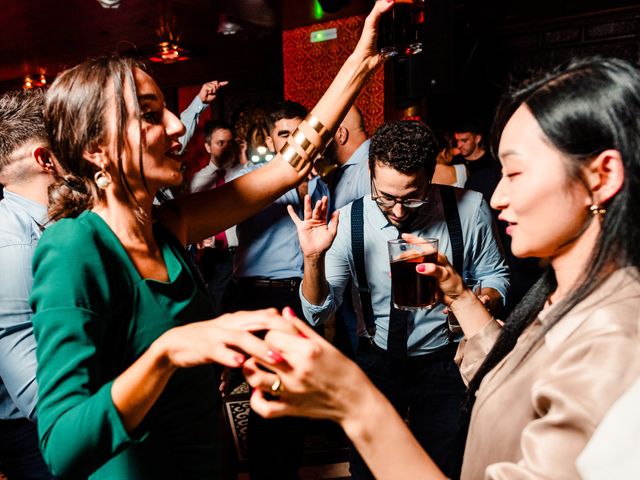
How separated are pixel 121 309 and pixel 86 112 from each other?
46 centimetres

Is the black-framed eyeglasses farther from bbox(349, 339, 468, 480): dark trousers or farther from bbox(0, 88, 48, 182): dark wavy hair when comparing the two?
bbox(0, 88, 48, 182): dark wavy hair

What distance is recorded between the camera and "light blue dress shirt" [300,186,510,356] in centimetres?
222

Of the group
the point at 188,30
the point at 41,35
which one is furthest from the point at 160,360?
the point at 41,35

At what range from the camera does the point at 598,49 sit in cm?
667

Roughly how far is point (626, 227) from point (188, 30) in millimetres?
8402

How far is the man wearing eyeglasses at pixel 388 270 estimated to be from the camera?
212 cm

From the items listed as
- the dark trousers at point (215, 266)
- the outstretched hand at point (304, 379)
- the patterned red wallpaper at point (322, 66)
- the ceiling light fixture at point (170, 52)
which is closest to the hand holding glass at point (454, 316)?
the outstretched hand at point (304, 379)

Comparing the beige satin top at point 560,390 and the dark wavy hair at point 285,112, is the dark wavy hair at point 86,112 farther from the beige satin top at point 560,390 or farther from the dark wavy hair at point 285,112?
the dark wavy hair at point 285,112

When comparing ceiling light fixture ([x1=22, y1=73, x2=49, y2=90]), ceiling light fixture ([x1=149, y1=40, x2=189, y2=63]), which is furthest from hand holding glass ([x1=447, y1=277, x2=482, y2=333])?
ceiling light fixture ([x1=22, y1=73, x2=49, y2=90])

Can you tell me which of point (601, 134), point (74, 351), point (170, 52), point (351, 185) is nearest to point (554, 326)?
point (601, 134)

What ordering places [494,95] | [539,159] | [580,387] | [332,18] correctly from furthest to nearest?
[494,95], [332,18], [539,159], [580,387]

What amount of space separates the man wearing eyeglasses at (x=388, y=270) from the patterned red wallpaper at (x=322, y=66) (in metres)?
3.38

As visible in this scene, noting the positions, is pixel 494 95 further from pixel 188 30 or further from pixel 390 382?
pixel 390 382

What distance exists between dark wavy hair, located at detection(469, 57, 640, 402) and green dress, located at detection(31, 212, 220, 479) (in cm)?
81
